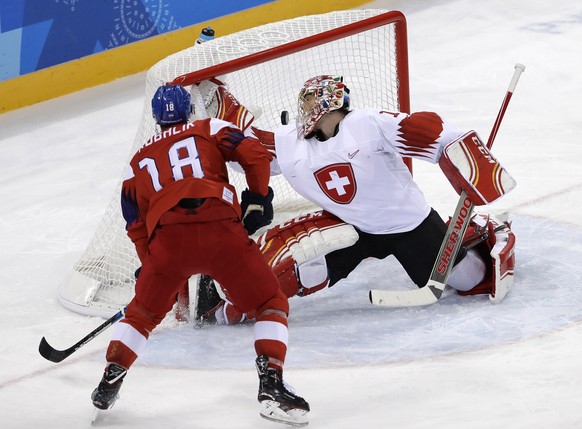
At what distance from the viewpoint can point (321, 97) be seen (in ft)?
11.8

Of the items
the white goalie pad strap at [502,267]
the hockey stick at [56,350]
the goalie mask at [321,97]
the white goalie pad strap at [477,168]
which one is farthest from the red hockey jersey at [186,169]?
the white goalie pad strap at [502,267]

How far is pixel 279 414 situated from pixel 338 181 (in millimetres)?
1003

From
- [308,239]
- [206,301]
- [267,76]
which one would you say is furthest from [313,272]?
[267,76]

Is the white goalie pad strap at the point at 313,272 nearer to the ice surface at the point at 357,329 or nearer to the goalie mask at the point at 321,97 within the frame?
the ice surface at the point at 357,329

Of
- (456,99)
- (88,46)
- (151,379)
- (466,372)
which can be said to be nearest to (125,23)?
(88,46)

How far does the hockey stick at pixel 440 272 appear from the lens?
3.62 m

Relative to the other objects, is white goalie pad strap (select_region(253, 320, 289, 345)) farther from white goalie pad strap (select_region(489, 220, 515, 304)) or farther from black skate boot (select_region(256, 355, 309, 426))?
white goalie pad strap (select_region(489, 220, 515, 304))

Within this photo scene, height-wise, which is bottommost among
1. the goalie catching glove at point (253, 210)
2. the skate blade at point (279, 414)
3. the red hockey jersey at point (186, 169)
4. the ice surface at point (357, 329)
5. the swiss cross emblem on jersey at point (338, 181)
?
the ice surface at point (357, 329)

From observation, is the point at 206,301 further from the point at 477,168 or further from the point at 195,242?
the point at 477,168

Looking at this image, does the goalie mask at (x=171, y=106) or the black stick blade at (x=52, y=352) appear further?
the black stick blade at (x=52, y=352)

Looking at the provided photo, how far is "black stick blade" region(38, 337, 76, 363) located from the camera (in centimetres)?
346

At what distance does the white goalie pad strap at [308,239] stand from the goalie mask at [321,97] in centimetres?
32

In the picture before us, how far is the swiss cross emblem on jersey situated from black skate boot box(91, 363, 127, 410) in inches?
39.0

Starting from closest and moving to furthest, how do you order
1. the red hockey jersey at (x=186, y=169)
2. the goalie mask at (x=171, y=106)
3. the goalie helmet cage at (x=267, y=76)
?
the red hockey jersey at (x=186, y=169)
the goalie mask at (x=171, y=106)
the goalie helmet cage at (x=267, y=76)
